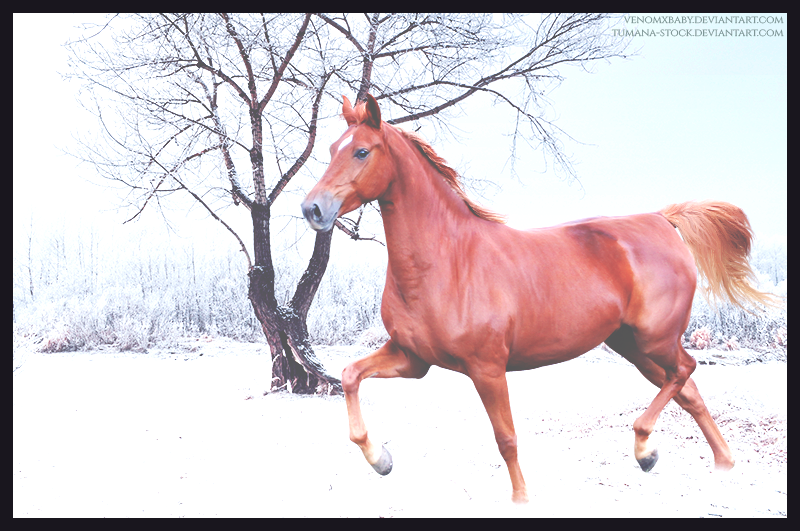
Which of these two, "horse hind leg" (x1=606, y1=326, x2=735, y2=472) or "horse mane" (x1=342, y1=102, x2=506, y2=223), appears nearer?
"horse mane" (x1=342, y1=102, x2=506, y2=223)

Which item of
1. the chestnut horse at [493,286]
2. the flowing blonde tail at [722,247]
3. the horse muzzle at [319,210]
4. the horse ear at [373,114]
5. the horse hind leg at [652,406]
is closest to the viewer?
the horse muzzle at [319,210]

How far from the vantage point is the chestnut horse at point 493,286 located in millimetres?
3129

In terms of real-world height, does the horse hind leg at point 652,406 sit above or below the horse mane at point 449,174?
below

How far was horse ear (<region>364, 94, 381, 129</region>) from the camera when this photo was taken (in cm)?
301

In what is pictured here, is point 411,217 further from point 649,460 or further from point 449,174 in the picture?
point 649,460

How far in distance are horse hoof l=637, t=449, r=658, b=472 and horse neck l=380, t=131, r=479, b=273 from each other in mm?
2221

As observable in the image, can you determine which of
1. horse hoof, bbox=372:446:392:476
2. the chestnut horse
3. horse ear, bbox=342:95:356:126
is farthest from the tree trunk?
horse ear, bbox=342:95:356:126

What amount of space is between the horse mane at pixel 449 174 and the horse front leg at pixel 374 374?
102 centimetres

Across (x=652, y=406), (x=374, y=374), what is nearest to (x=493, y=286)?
(x=374, y=374)

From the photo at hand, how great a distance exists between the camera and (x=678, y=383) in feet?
12.7

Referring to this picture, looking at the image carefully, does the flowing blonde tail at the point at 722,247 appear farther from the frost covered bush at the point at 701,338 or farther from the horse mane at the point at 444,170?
the frost covered bush at the point at 701,338

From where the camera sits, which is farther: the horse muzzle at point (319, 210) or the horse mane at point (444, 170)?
the horse mane at point (444, 170)

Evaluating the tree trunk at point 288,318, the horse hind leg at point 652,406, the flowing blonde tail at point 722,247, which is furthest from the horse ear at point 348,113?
the tree trunk at point 288,318

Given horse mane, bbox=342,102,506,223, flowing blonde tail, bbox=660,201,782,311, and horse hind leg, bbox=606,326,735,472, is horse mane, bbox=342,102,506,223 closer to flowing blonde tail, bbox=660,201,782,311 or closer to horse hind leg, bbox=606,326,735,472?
horse hind leg, bbox=606,326,735,472
